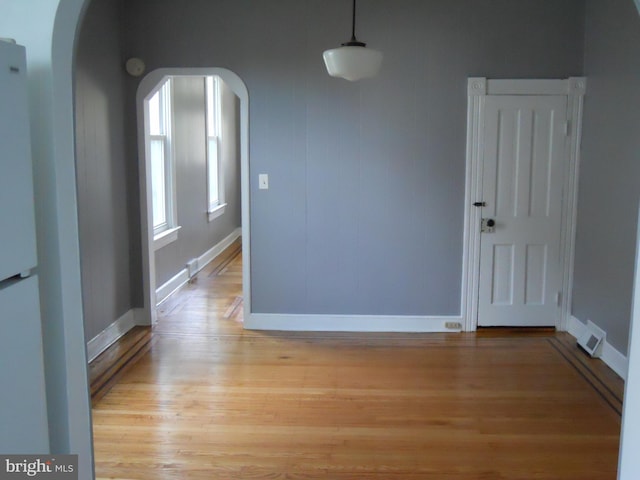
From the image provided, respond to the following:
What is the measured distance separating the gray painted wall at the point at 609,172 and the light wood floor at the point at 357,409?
0.43 metres

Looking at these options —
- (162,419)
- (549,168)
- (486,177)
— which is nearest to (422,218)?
(486,177)

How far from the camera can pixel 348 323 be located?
190 inches

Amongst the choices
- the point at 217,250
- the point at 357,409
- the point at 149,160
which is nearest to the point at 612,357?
the point at 357,409

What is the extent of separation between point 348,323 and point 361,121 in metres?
1.54

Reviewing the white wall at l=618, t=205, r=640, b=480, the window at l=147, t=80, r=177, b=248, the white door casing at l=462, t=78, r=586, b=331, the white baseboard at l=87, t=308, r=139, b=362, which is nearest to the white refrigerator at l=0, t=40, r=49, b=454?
the white wall at l=618, t=205, r=640, b=480

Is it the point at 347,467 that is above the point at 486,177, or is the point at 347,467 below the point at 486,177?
below

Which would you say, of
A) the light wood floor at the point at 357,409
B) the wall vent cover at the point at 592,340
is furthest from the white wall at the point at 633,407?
the wall vent cover at the point at 592,340

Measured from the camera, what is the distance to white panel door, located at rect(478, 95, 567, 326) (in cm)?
460

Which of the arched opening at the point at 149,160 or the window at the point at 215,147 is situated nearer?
the arched opening at the point at 149,160

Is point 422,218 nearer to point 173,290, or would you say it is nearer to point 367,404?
point 367,404

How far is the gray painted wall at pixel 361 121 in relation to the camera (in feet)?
14.8

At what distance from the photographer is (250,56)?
15.0ft

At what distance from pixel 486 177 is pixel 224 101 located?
183 inches

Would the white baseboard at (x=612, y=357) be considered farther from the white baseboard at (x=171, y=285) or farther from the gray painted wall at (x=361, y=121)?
the white baseboard at (x=171, y=285)
